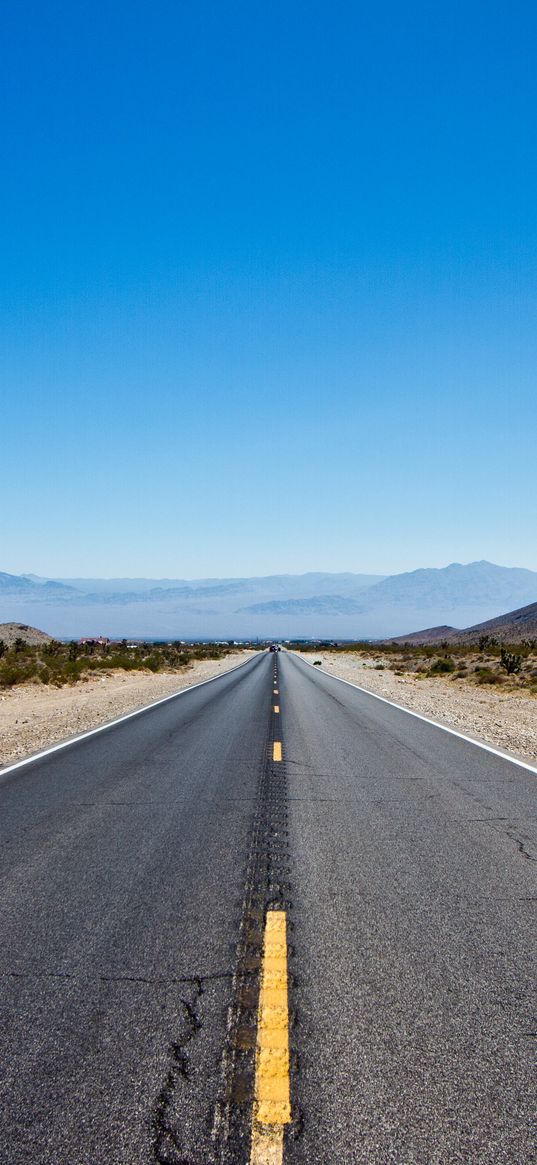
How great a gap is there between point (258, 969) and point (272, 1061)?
0.87 m

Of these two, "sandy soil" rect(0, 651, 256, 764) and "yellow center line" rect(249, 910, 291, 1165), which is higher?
"yellow center line" rect(249, 910, 291, 1165)

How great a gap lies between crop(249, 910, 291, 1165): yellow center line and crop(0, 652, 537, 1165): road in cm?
4

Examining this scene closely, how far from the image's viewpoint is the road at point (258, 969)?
2.71 meters

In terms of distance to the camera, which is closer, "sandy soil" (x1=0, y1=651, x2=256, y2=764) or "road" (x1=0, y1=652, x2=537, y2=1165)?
"road" (x1=0, y1=652, x2=537, y2=1165)

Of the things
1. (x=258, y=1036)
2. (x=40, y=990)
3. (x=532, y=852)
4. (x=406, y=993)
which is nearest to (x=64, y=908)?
(x=40, y=990)

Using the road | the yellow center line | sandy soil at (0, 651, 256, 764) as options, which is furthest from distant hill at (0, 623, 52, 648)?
the yellow center line

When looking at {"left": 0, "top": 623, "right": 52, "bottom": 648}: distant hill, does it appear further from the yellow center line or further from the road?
the yellow center line

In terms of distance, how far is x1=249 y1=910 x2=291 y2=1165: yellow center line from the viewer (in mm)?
2598

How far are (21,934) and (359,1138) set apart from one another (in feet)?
8.76

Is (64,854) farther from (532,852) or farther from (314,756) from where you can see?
(314,756)

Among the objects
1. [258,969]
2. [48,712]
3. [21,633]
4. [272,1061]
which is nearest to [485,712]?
[48,712]

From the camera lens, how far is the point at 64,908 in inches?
193

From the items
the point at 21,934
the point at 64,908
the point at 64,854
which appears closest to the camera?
the point at 21,934

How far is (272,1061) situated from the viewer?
3.08 metres
